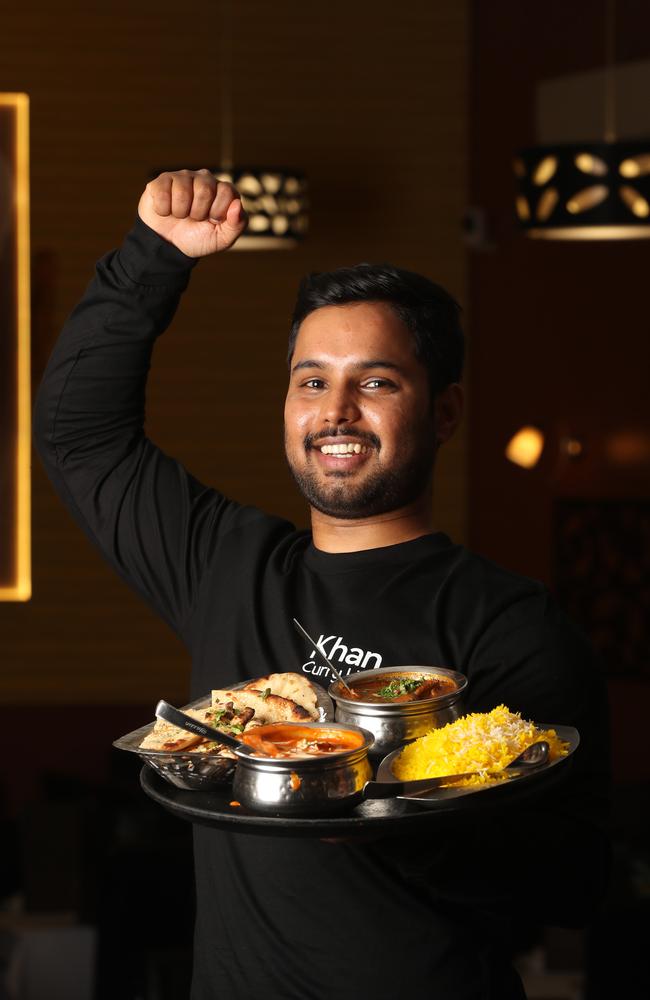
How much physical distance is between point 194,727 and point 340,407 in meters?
0.51

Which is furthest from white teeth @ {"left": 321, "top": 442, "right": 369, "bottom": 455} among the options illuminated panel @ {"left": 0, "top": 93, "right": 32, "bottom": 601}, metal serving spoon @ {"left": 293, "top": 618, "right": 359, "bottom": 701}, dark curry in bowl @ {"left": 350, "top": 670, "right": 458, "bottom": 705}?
illuminated panel @ {"left": 0, "top": 93, "right": 32, "bottom": 601}

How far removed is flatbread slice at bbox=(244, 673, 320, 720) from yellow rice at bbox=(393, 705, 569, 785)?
134 mm

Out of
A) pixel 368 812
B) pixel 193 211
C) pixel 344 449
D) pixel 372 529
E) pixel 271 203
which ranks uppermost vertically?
pixel 271 203

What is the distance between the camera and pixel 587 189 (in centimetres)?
380

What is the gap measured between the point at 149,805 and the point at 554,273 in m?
2.67

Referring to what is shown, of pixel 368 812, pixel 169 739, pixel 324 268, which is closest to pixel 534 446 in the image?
pixel 324 268

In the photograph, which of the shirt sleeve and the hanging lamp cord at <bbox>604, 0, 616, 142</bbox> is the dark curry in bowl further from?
the hanging lamp cord at <bbox>604, 0, 616, 142</bbox>

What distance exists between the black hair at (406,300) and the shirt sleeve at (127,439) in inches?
7.7

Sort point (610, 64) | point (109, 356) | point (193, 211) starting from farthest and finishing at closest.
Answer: point (610, 64) < point (109, 356) < point (193, 211)

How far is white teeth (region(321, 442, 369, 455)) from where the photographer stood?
5.51 feet

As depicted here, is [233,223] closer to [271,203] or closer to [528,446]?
[271,203]

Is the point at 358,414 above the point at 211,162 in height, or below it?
below

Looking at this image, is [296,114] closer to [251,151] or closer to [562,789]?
[251,151]

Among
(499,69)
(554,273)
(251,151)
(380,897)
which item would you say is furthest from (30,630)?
(380,897)
